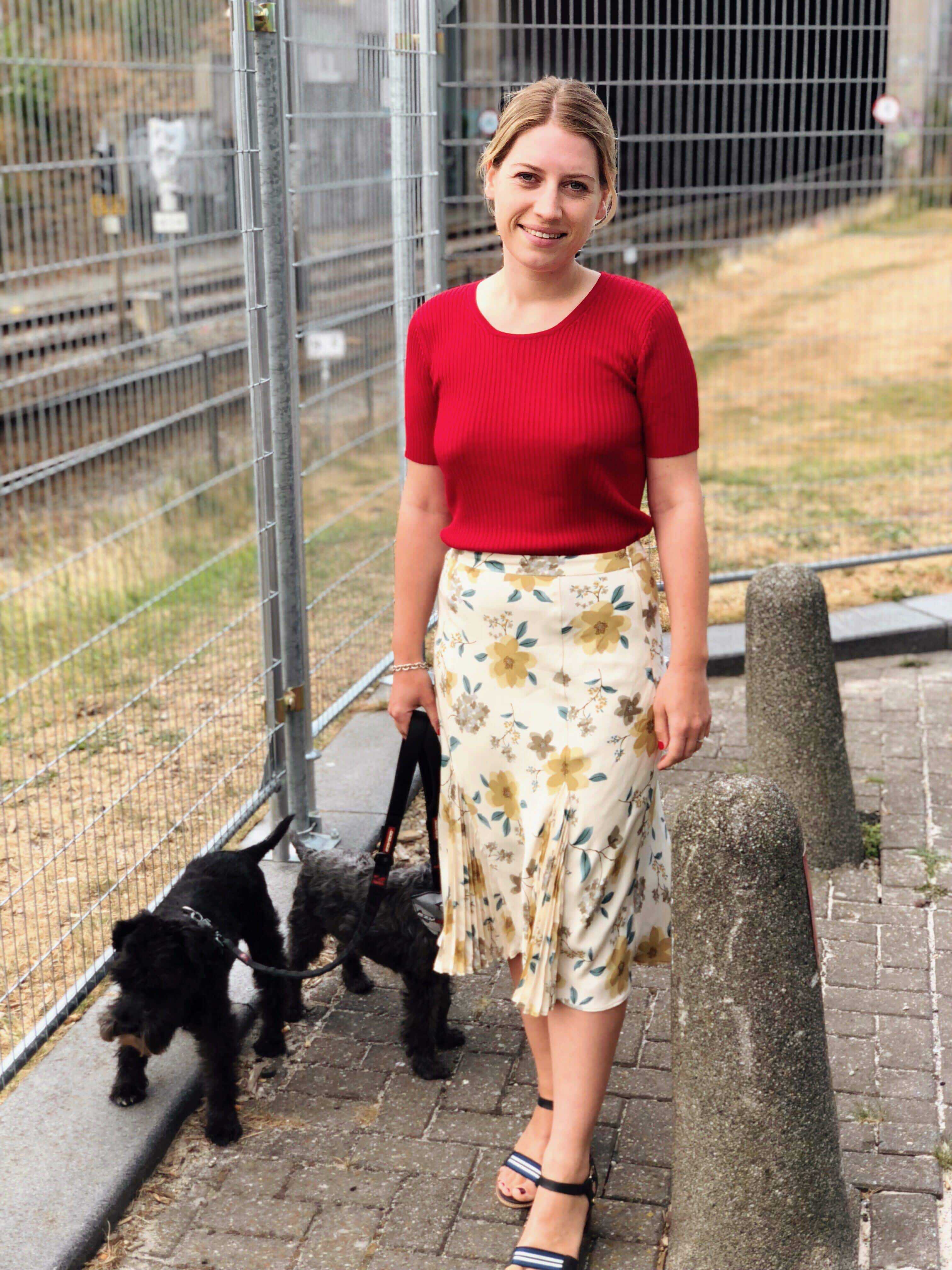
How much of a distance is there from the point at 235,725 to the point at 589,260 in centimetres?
352

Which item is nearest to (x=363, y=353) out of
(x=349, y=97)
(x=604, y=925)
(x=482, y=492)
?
(x=349, y=97)

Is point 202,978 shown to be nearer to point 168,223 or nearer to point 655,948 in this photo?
point 655,948

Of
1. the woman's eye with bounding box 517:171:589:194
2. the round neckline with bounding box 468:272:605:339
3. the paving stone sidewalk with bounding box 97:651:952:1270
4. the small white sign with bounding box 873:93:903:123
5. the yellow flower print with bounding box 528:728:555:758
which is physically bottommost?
the paving stone sidewalk with bounding box 97:651:952:1270

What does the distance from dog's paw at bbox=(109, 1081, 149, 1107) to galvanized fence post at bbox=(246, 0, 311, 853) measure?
134cm

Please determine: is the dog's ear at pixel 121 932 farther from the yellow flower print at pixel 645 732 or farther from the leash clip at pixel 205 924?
the yellow flower print at pixel 645 732

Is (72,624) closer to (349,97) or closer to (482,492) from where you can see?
(349,97)

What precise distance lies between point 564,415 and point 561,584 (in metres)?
0.34

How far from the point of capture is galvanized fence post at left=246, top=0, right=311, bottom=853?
4.01 m

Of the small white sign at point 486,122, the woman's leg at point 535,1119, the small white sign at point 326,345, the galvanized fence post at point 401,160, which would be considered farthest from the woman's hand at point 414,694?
the small white sign at point 486,122

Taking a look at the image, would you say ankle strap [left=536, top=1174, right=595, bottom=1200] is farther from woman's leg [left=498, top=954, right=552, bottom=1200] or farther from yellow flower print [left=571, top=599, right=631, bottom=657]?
yellow flower print [left=571, top=599, right=631, bottom=657]

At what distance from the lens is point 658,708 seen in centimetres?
288

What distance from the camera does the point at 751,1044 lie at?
2.76 metres

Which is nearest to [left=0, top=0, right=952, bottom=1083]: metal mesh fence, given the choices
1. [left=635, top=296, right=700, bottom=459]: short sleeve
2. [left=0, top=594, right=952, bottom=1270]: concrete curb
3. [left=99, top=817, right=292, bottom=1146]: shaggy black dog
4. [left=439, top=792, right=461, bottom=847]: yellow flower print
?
[left=0, top=594, right=952, bottom=1270]: concrete curb

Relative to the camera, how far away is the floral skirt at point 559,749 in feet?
9.42
